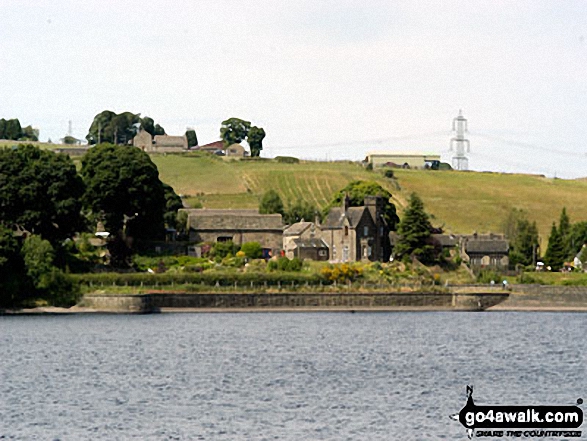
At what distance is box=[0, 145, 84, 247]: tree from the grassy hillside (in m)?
47.3

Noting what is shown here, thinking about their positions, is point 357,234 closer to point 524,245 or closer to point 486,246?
point 486,246

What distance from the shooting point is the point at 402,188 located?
526 ft

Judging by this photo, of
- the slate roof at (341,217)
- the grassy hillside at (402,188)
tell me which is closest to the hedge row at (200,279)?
the slate roof at (341,217)

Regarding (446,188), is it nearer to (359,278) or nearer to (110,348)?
(359,278)

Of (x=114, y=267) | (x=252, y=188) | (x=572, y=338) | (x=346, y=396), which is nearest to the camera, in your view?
(x=346, y=396)

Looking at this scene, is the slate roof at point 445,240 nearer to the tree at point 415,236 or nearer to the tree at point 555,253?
the tree at point 415,236

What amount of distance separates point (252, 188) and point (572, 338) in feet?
281

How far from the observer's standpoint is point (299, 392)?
150 feet

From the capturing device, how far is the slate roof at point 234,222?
382ft

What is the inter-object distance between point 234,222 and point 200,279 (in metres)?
24.6

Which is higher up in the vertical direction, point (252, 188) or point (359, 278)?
point (252, 188)

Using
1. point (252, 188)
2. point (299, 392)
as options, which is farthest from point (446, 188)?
point (299, 392)

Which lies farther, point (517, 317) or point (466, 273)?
point (466, 273)

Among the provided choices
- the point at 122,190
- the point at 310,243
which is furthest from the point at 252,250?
the point at 122,190
